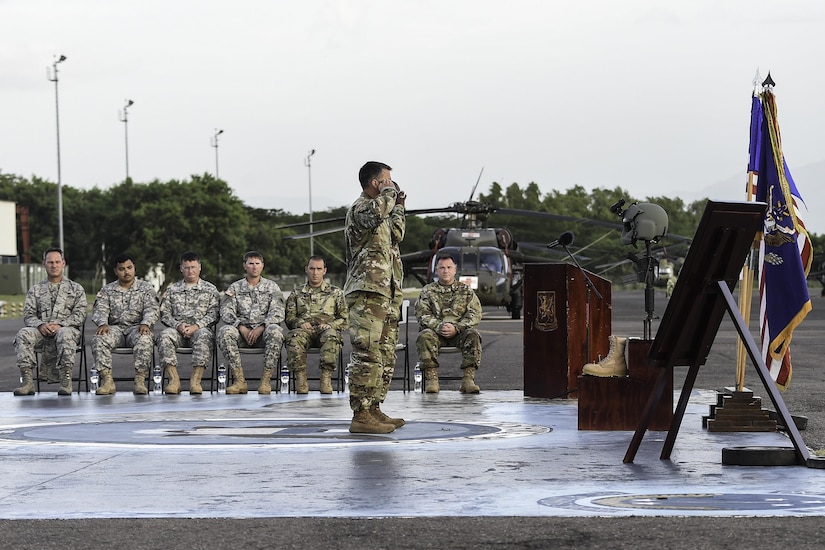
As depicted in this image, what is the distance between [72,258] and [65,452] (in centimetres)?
8935

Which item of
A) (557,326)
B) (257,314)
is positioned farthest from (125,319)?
(557,326)

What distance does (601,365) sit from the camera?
10234 mm

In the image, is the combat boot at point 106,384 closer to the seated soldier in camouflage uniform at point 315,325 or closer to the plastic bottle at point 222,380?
the plastic bottle at point 222,380

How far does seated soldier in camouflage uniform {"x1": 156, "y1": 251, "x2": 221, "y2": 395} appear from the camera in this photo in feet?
46.4

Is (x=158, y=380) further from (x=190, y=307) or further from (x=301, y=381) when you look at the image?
(x=301, y=381)

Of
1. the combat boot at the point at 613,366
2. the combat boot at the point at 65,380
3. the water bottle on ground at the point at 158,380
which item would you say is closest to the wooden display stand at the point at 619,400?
the combat boot at the point at 613,366

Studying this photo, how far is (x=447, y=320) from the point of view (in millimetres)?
14578

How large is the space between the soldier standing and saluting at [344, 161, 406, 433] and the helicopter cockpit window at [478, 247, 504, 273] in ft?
88.6

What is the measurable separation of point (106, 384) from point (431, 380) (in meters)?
3.38

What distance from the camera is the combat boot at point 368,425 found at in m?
9.94

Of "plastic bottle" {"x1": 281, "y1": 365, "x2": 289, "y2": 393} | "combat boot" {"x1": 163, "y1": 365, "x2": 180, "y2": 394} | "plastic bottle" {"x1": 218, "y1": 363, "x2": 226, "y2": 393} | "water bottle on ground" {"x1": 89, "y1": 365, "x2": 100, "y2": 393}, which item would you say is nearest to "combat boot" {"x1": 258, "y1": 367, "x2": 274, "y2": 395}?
"plastic bottle" {"x1": 281, "y1": 365, "x2": 289, "y2": 393}

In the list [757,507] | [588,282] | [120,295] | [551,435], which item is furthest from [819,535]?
[120,295]

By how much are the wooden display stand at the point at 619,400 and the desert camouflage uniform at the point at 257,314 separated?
16.0 feet

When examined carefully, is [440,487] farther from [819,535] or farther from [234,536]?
[819,535]
